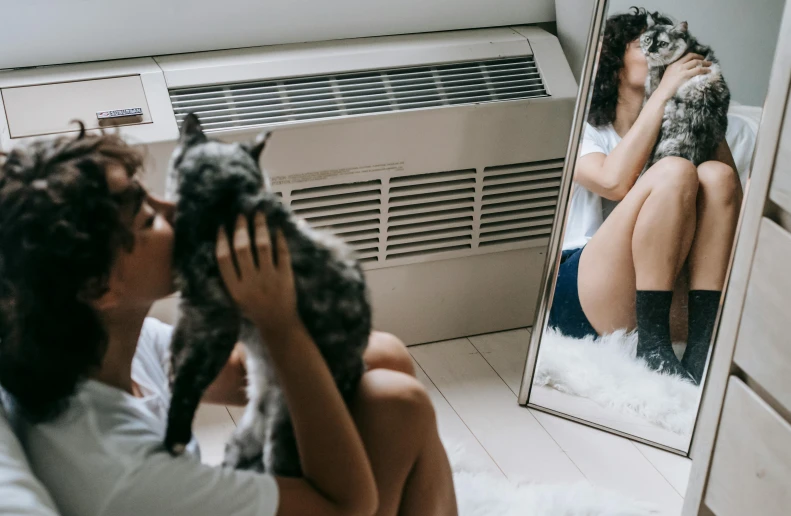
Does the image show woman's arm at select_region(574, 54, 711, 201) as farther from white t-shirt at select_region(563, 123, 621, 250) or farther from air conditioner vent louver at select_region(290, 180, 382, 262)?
air conditioner vent louver at select_region(290, 180, 382, 262)

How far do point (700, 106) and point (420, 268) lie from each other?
0.72 meters

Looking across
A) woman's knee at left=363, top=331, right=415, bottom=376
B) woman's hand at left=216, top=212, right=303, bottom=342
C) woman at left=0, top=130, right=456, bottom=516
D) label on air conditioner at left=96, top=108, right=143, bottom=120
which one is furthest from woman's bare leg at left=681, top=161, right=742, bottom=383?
label on air conditioner at left=96, top=108, right=143, bottom=120

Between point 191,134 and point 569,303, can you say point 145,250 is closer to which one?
point 191,134

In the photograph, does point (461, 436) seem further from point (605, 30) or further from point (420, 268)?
point (605, 30)

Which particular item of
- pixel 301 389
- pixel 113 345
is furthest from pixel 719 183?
pixel 113 345

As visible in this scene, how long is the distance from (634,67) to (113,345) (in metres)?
1.00

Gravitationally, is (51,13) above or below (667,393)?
above

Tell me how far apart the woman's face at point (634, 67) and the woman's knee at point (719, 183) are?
179 millimetres

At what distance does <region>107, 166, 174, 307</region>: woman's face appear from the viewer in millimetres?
788

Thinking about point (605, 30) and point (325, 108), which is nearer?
point (605, 30)

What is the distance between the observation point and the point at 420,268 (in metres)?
1.91

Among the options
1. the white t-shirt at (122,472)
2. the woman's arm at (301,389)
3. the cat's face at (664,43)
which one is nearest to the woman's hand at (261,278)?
the woman's arm at (301,389)

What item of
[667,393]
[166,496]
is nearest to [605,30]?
[667,393]

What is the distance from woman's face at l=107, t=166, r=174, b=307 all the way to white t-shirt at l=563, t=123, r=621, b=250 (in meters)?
0.95
